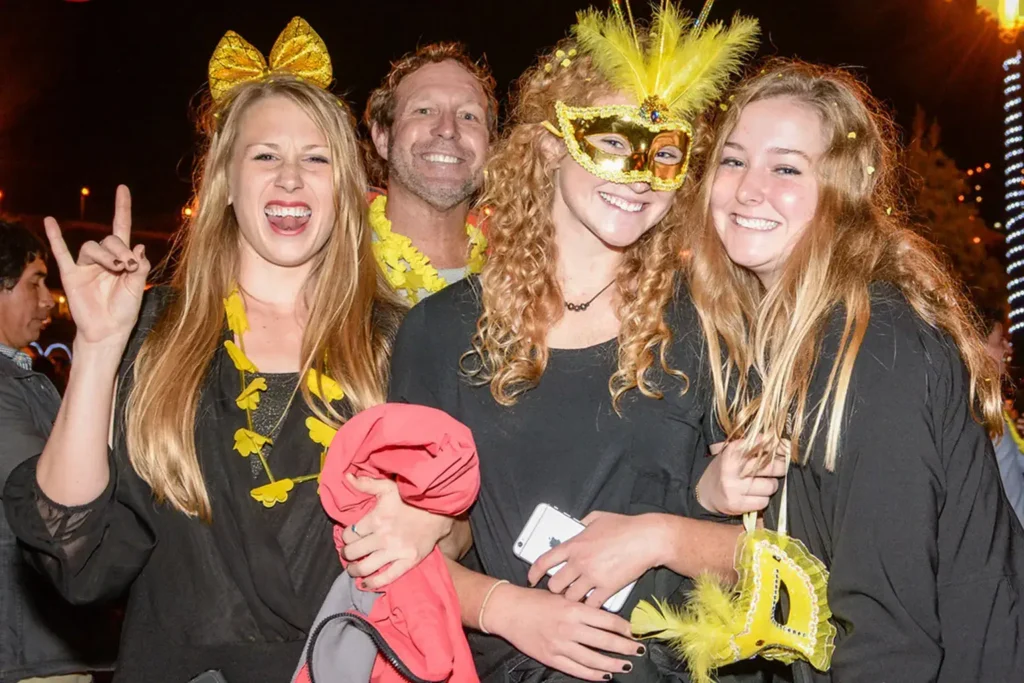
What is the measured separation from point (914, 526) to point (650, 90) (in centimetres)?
119

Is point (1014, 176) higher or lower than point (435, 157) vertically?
higher

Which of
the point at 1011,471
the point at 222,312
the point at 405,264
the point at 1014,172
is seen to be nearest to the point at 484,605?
the point at 222,312

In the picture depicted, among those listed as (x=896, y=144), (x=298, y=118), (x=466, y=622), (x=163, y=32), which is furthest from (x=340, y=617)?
(x=163, y=32)

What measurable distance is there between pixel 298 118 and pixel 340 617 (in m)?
1.28

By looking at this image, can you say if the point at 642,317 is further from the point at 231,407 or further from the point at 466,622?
the point at 231,407

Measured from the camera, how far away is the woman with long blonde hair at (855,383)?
5.97 ft

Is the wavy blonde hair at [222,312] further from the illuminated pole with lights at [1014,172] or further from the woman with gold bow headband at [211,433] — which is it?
the illuminated pole with lights at [1014,172]

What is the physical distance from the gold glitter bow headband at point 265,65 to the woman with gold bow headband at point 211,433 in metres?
0.22

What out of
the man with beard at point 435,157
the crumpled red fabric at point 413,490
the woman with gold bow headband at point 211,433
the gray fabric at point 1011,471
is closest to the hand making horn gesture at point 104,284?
the woman with gold bow headband at point 211,433

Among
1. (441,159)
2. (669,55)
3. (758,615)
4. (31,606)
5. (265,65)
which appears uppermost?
(669,55)

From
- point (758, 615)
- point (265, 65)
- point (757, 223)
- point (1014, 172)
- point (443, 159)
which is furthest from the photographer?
point (1014, 172)

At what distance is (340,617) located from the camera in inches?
74.9

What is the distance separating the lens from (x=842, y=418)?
1918 millimetres

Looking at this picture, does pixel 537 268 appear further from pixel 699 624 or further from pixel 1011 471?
pixel 1011 471
